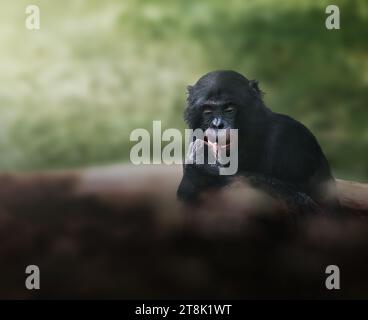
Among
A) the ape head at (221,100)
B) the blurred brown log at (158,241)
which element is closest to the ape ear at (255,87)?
the ape head at (221,100)

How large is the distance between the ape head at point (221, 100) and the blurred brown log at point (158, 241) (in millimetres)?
392

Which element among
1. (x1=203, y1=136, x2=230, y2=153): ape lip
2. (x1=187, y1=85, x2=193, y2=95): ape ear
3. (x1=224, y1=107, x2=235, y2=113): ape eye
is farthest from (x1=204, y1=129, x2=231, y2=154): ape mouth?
(x1=187, y1=85, x2=193, y2=95): ape ear

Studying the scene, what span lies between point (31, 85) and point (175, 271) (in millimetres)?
1453

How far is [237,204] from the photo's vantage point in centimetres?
438

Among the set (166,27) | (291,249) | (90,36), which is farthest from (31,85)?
(291,249)

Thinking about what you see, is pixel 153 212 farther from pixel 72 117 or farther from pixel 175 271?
pixel 72 117

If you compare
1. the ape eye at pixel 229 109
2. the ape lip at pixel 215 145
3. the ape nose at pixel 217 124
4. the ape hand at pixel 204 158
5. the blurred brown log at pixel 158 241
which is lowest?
the blurred brown log at pixel 158 241

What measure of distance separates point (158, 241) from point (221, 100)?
943mm

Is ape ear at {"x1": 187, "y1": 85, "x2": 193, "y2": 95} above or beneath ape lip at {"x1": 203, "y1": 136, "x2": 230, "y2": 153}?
above

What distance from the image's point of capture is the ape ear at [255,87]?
4.48m

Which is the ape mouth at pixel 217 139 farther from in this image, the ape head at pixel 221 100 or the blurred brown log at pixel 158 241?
the blurred brown log at pixel 158 241

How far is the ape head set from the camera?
14.5 feet

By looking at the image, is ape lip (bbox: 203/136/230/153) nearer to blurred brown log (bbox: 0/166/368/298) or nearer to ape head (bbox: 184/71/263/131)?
ape head (bbox: 184/71/263/131)

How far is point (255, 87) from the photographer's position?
448 centimetres
